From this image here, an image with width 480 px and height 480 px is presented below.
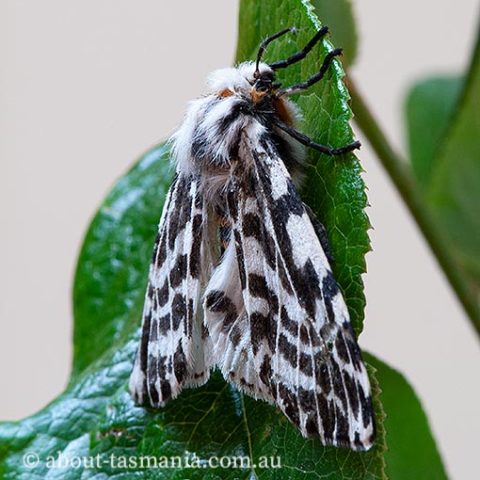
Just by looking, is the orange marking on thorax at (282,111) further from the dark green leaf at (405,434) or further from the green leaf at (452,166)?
the green leaf at (452,166)

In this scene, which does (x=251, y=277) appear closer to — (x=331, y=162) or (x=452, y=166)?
(x=331, y=162)

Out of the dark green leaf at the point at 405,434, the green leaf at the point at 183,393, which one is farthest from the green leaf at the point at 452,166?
the green leaf at the point at 183,393

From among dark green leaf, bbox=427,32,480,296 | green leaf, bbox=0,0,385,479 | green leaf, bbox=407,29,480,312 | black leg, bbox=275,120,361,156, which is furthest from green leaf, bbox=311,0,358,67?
dark green leaf, bbox=427,32,480,296

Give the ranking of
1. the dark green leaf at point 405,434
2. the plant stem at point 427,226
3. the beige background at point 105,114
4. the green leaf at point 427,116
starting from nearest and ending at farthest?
the dark green leaf at point 405,434 → the plant stem at point 427,226 → the green leaf at point 427,116 → the beige background at point 105,114

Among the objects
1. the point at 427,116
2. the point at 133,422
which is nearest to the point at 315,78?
the point at 133,422

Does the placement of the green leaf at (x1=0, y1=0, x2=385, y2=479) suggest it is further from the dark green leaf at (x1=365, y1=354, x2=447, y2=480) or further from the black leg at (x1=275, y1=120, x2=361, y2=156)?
the dark green leaf at (x1=365, y1=354, x2=447, y2=480)

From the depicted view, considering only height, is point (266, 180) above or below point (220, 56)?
below

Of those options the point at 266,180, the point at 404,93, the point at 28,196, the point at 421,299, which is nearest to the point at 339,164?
the point at 266,180

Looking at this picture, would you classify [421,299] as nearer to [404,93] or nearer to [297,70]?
[404,93]
